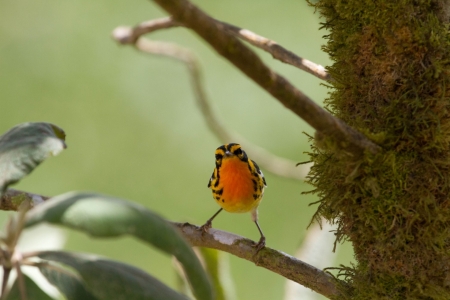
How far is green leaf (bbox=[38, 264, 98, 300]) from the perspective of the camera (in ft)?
3.87

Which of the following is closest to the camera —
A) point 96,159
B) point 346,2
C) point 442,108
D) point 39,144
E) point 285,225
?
point 39,144

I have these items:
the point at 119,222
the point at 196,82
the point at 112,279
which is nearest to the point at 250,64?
the point at 119,222

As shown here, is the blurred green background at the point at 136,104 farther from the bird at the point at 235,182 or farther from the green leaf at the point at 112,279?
the green leaf at the point at 112,279

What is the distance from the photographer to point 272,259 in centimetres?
174

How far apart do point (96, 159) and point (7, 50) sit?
2.16m

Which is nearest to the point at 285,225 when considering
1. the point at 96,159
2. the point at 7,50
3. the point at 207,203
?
the point at 207,203

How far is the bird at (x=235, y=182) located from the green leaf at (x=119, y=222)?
6.89ft

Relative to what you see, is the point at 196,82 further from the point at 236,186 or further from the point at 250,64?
the point at 250,64

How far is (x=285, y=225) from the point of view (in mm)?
7145

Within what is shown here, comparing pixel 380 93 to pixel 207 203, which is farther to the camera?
pixel 207 203

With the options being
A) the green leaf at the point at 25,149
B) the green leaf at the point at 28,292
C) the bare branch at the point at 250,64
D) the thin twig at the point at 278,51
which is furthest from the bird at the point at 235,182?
the green leaf at the point at 28,292

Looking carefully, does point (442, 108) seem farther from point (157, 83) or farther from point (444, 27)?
point (157, 83)

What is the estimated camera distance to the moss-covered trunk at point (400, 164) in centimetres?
157

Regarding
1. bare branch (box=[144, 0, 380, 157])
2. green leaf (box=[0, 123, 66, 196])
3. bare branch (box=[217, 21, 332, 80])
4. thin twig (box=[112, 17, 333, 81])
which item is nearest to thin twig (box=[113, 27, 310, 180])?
thin twig (box=[112, 17, 333, 81])
